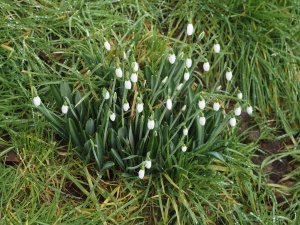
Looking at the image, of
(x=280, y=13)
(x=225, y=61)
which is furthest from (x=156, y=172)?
(x=280, y=13)

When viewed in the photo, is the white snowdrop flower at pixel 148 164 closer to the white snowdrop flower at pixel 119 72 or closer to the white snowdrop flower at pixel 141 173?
the white snowdrop flower at pixel 141 173

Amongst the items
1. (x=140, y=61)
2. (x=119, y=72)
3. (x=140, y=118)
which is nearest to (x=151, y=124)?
(x=140, y=118)

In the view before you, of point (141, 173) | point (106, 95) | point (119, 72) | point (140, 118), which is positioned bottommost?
point (141, 173)

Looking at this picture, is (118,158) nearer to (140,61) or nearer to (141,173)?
(141,173)

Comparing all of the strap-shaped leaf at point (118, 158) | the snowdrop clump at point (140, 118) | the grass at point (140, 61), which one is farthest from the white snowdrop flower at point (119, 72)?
the strap-shaped leaf at point (118, 158)

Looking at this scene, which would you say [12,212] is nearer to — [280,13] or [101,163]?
[101,163]

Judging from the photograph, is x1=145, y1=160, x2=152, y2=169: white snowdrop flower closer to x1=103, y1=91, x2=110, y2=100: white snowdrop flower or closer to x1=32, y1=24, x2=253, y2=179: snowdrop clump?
x1=32, y1=24, x2=253, y2=179: snowdrop clump

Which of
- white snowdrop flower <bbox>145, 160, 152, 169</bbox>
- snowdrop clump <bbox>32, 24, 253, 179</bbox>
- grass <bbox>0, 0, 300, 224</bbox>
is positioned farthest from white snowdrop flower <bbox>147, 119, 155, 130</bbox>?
grass <bbox>0, 0, 300, 224</bbox>
